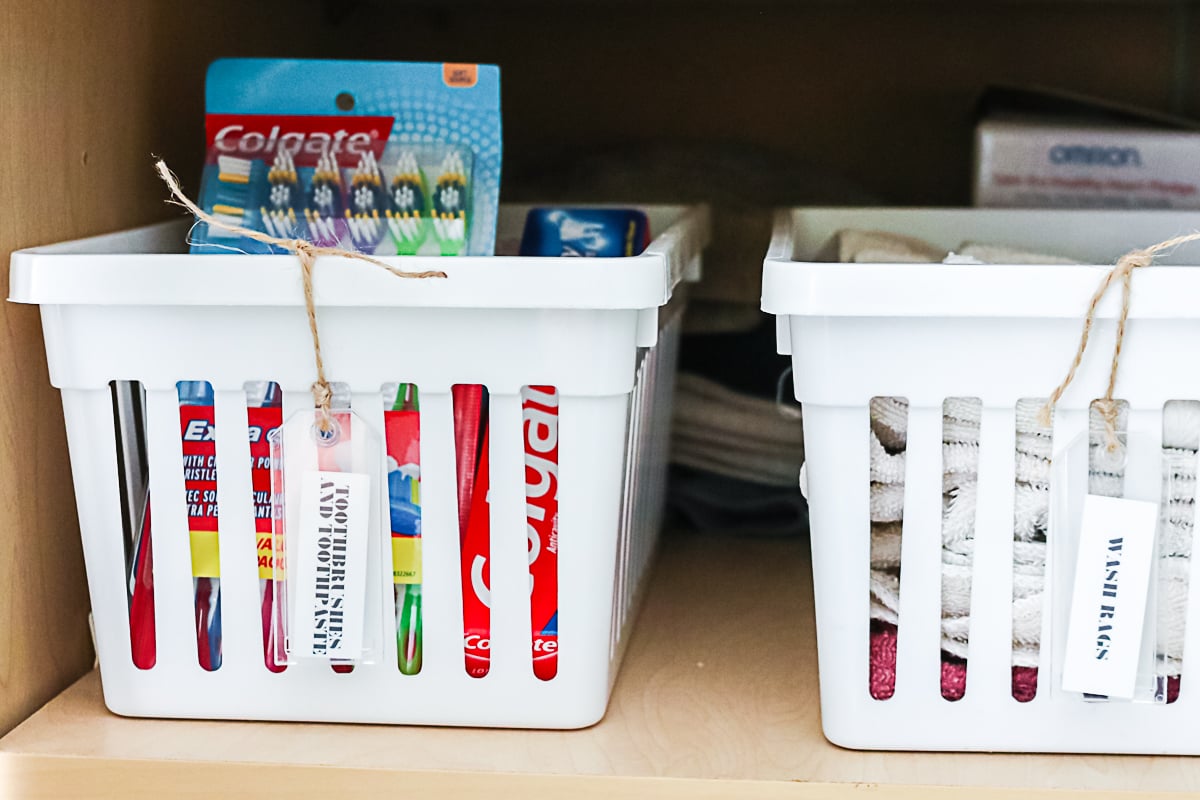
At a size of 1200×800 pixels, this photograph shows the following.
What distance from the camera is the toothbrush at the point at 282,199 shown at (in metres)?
0.62

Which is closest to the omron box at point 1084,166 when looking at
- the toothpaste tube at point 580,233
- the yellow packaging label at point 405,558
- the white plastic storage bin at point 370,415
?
the toothpaste tube at point 580,233

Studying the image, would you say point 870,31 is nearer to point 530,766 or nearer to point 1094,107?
point 1094,107

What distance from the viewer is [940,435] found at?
497 mm

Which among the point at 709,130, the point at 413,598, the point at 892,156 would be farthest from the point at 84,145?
the point at 892,156

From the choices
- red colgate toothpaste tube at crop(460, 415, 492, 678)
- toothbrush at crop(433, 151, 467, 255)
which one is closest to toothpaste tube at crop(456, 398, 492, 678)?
red colgate toothpaste tube at crop(460, 415, 492, 678)

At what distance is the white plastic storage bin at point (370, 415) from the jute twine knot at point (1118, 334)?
0.17 m

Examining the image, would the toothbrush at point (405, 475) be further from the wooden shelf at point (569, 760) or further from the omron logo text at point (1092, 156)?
the omron logo text at point (1092, 156)

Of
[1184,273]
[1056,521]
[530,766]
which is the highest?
[1184,273]

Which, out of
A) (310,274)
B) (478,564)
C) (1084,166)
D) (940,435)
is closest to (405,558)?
(478,564)

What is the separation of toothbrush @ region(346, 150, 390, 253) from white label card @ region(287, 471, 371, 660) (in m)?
0.15

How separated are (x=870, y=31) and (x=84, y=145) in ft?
2.25

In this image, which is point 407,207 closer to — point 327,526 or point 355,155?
point 355,155

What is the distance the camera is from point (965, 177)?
1068 millimetres

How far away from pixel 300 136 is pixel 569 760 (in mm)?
351
